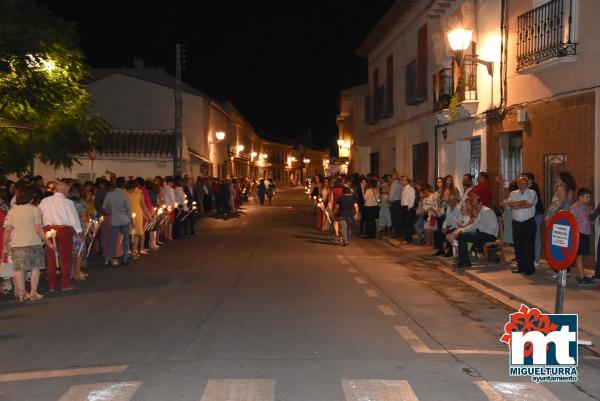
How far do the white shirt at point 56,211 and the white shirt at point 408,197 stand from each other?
34.4ft

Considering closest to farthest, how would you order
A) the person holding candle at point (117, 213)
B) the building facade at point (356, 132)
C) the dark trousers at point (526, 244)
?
the dark trousers at point (526, 244) < the person holding candle at point (117, 213) < the building facade at point (356, 132)

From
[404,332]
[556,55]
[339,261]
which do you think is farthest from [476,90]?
[404,332]

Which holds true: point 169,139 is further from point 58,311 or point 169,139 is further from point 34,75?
point 58,311

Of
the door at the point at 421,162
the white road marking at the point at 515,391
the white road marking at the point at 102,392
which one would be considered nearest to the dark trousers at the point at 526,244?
the white road marking at the point at 515,391

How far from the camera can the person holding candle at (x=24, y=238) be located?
1080 centimetres

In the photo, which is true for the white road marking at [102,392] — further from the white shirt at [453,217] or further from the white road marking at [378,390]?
the white shirt at [453,217]

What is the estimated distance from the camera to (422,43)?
25.9 metres

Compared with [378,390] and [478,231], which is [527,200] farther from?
[378,390]

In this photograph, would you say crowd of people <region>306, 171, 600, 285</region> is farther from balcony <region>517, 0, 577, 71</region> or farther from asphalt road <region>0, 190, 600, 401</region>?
balcony <region>517, 0, 577, 71</region>

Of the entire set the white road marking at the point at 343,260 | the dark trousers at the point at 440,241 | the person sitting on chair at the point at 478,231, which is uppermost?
the person sitting on chair at the point at 478,231

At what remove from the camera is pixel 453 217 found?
15602 mm

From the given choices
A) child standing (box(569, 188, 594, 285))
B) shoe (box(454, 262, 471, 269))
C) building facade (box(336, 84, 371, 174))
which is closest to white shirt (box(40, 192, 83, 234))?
shoe (box(454, 262, 471, 269))

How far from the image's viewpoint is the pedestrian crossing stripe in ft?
18.8

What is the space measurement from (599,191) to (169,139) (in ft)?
101
